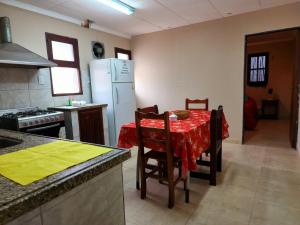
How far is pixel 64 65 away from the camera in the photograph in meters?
3.66

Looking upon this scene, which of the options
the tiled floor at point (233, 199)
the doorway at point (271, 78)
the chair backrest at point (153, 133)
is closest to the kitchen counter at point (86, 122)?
the tiled floor at point (233, 199)

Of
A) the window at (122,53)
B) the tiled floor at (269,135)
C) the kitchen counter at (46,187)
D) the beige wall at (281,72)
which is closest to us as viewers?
the kitchen counter at (46,187)

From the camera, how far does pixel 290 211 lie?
1.97 m

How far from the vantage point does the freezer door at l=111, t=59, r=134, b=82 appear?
389 cm

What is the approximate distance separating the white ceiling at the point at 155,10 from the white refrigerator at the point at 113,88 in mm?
793

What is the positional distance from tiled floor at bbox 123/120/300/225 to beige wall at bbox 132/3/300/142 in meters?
1.46

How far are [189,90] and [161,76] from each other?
2.58ft

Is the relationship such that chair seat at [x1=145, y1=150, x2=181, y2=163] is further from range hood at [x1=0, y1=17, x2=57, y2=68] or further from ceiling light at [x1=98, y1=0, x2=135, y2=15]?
ceiling light at [x1=98, y1=0, x2=135, y2=15]

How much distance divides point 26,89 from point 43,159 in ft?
8.77

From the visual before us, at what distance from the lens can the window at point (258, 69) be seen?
6793 mm

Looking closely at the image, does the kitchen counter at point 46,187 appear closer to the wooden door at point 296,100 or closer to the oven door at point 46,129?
the oven door at point 46,129

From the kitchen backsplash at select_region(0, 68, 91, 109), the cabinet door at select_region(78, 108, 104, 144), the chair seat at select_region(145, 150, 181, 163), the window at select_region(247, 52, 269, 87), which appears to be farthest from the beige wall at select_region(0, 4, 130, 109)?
the window at select_region(247, 52, 269, 87)

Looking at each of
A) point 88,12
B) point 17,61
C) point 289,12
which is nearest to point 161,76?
point 88,12

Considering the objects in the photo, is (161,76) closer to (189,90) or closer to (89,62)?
(189,90)
